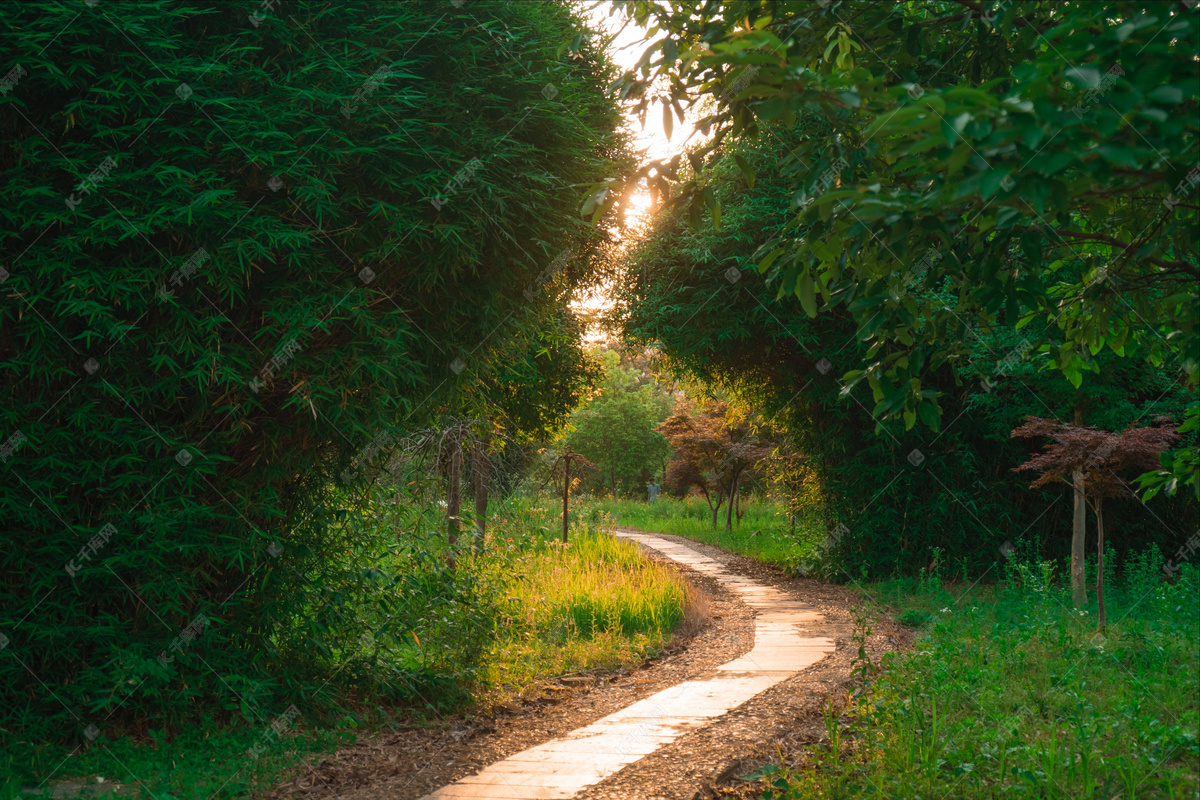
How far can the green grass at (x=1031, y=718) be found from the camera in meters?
2.86

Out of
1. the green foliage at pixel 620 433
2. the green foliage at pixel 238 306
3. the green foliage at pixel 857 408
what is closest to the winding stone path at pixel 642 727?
the green foliage at pixel 238 306

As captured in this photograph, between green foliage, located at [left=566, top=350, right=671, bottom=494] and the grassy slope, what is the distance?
19.1 metres

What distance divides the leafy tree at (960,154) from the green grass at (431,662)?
3.06 meters

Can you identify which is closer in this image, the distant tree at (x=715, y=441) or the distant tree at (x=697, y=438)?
the distant tree at (x=715, y=441)

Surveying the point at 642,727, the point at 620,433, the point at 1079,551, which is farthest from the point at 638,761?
the point at 620,433

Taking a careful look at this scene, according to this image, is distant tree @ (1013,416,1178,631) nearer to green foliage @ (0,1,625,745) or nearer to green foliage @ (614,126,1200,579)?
green foliage @ (614,126,1200,579)

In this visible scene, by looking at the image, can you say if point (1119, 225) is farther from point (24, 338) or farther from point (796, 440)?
point (796, 440)

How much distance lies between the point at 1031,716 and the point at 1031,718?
0.04 feet

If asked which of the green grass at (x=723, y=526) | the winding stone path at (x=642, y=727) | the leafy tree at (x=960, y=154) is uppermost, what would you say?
the leafy tree at (x=960, y=154)

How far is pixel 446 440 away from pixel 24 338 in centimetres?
424

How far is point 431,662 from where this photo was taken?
15.1 feet

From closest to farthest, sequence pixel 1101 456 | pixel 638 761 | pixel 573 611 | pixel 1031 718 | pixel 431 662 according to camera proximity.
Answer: pixel 638 761 < pixel 1031 718 < pixel 431 662 < pixel 1101 456 < pixel 573 611

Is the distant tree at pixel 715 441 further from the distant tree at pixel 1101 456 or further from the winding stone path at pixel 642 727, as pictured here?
the distant tree at pixel 1101 456

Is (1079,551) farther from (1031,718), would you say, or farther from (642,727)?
(642,727)
